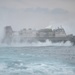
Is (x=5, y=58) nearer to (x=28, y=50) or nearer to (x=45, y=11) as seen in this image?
(x=28, y=50)

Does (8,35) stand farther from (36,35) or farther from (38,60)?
(38,60)

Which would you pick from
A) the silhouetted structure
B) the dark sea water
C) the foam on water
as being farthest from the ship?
the foam on water

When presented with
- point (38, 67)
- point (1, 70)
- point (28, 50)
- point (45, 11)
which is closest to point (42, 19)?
point (45, 11)

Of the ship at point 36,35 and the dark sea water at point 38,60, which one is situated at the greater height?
the ship at point 36,35

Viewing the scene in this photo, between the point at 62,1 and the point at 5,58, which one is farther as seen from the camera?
the point at 62,1

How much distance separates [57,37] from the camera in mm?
2420

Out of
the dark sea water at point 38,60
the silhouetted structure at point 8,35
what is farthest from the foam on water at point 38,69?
the silhouetted structure at point 8,35

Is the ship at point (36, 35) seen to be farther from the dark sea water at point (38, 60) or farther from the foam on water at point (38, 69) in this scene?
the foam on water at point (38, 69)

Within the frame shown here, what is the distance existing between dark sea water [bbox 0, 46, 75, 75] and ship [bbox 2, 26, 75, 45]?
108 millimetres

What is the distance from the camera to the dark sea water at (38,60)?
228 centimetres

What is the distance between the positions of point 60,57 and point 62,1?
2.58 ft

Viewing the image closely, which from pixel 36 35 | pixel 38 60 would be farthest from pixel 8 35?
pixel 38 60

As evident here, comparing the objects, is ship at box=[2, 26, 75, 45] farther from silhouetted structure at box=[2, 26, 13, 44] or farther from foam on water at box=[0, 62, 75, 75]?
foam on water at box=[0, 62, 75, 75]

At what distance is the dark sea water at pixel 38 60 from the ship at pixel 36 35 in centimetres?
11
